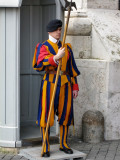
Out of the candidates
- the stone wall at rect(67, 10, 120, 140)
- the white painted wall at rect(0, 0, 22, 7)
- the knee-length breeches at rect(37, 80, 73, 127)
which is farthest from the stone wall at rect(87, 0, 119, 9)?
the knee-length breeches at rect(37, 80, 73, 127)

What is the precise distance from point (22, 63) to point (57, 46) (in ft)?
5.21

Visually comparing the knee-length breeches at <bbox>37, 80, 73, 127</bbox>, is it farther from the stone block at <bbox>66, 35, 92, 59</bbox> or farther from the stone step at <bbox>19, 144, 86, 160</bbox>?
the stone block at <bbox>66, 35, 92, 59</bbox>

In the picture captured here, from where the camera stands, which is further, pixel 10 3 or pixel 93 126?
pixel 93 126

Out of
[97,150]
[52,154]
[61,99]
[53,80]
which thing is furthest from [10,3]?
[97,150]

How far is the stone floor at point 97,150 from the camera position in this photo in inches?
245

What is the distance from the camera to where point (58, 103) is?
6.02 meters

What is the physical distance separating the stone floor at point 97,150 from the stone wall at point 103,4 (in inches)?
89.3

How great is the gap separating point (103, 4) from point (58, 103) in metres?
2.55

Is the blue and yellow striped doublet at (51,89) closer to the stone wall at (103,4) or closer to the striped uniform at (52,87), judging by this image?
the striped uniform at (52,87)

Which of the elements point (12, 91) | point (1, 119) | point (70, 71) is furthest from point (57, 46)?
point (1, 119)

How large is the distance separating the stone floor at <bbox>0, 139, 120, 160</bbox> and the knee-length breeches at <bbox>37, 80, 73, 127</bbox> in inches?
24.6

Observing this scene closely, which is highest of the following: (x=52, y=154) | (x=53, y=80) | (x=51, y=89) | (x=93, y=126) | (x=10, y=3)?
(x=10, y=3)

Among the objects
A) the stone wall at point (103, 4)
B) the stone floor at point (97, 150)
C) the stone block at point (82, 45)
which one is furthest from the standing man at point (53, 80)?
the stone wall at point (103, 4)

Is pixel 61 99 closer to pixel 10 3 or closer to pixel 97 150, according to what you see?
pixel 97 150
